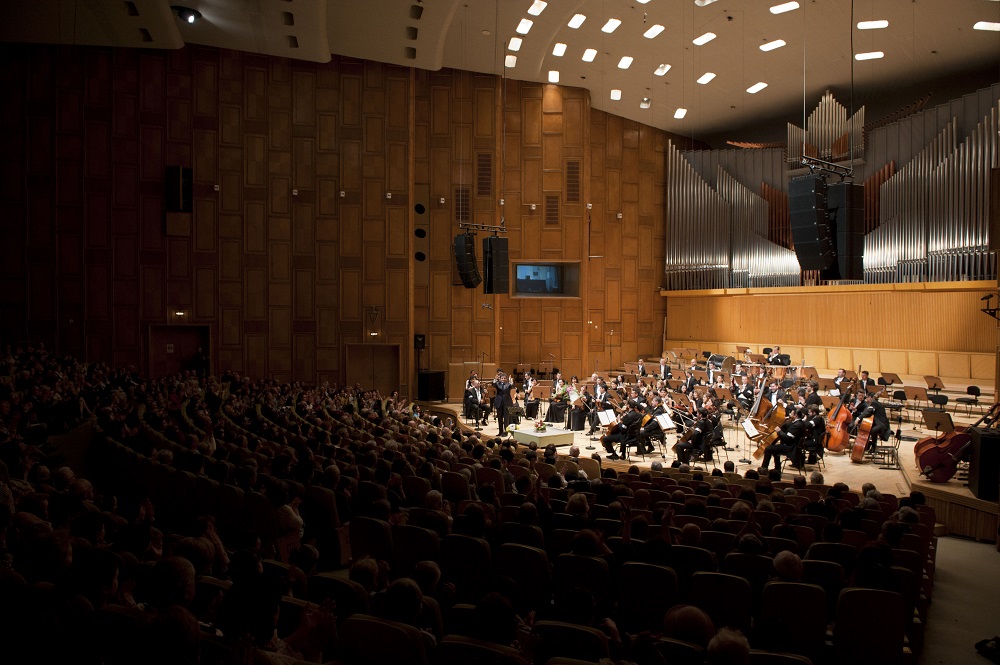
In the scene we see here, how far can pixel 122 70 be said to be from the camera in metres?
16.1

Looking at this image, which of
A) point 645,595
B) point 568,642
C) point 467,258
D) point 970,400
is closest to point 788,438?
point 970,400

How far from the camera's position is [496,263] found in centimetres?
1476

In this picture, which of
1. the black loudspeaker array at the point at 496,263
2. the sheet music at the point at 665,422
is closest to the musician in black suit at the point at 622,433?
the sheet music at the point at 665,422

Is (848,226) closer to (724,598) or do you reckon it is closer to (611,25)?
(724,598)

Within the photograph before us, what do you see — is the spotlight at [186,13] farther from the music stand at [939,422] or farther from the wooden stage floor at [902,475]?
the music stand at [939,422]

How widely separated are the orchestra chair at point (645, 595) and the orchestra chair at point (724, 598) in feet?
0.42

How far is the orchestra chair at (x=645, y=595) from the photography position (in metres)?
3.73

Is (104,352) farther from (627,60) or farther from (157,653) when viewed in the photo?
(157,653)

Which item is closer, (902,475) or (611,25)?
(902,475)

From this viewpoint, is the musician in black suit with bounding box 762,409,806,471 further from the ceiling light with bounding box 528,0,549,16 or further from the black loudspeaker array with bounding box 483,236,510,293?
the ceiling light with bounding box 528,0,549,16

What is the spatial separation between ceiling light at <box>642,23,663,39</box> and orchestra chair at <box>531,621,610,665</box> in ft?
Answer: 50.0

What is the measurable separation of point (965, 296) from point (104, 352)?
18891mm

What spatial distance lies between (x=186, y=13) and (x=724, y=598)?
1594 centimetres

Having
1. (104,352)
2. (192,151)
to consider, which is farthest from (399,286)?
(104,352)
